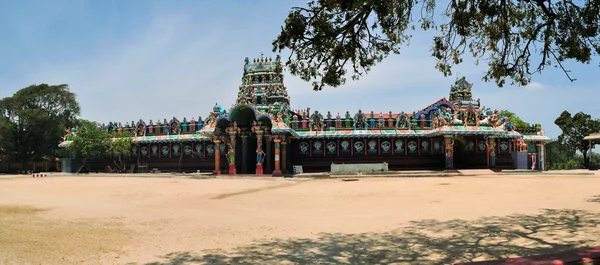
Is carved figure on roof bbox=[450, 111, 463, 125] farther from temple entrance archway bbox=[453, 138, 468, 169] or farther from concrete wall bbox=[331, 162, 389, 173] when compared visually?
concrete wall bbox=[331, 162, 389, 173]

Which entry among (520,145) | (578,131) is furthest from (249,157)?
(578,131)

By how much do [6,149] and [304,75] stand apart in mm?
58188

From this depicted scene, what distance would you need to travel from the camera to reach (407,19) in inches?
423

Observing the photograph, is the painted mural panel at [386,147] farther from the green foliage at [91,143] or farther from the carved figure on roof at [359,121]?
the green foliage at [91,143]

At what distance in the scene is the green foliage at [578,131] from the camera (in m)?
56.3

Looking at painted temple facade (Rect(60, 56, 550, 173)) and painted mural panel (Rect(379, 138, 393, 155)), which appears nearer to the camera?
painted temple facade (Rect(60, 56, 550, 173))

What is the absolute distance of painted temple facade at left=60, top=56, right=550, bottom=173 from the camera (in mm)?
38094

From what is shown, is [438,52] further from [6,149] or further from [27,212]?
[6,149]

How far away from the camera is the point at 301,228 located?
38.3ft

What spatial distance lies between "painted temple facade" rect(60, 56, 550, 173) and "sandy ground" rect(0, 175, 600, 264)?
19401 millimetres

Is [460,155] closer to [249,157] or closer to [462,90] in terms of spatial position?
[462,90]

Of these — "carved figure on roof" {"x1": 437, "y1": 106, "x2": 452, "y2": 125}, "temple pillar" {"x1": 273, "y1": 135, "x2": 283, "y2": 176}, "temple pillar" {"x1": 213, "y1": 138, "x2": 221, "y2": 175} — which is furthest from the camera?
"temple pillar" {"x1": 213, "y1": 138, "x2": 221, "y2": 175}

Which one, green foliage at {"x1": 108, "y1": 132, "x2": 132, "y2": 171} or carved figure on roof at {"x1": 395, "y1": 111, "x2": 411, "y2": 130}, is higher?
carved figure on roof at {"x1": 395, "y1": 111, "x2": 411, "y2": 130}

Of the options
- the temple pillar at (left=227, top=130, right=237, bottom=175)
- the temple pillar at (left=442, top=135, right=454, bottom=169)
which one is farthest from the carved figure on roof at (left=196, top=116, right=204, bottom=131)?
the temple pillar at (left=442, top=135, right=454, bottom=169)
